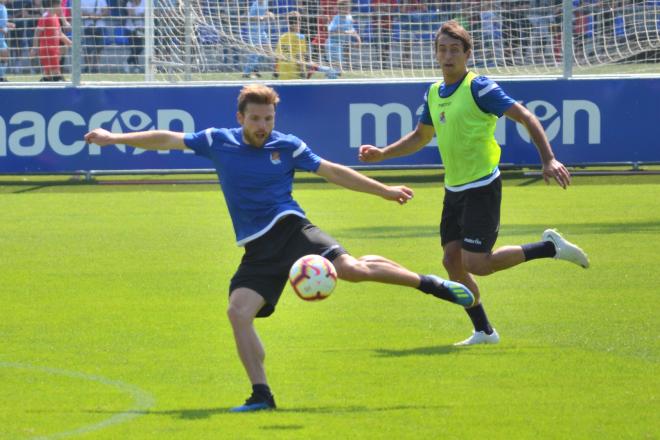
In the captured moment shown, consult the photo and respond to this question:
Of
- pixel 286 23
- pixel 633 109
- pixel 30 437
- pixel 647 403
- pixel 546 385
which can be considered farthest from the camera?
pixel 286 23

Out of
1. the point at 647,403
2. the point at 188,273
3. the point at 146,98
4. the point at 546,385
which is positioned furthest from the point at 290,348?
the point at 146,98

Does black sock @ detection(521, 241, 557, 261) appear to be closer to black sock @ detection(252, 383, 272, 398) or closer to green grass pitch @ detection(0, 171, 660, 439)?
green grass pitch @ detection(0, 171, 660, 439)

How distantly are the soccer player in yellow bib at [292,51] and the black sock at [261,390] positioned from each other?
48.3 feet

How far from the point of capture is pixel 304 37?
72.9 ft

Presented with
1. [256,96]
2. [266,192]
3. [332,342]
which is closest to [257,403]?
[266,192]

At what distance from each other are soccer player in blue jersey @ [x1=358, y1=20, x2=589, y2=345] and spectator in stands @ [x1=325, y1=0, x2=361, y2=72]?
40.0 feet

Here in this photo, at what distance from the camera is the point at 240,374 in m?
8.59

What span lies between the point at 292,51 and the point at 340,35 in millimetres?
818

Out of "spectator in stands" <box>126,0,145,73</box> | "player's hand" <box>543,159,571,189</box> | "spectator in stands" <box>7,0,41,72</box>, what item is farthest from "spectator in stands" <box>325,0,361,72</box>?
"player's hand" <box>543,159,571,189</box>

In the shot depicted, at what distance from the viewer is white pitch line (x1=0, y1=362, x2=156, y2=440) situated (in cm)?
702

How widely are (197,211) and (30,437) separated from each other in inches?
441

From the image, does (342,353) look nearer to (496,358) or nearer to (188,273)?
(496,358)

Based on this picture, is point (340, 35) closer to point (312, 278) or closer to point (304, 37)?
point (304, 37)

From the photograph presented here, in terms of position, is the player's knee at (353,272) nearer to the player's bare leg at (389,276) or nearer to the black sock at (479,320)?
the player's bare leg at (389,276)
